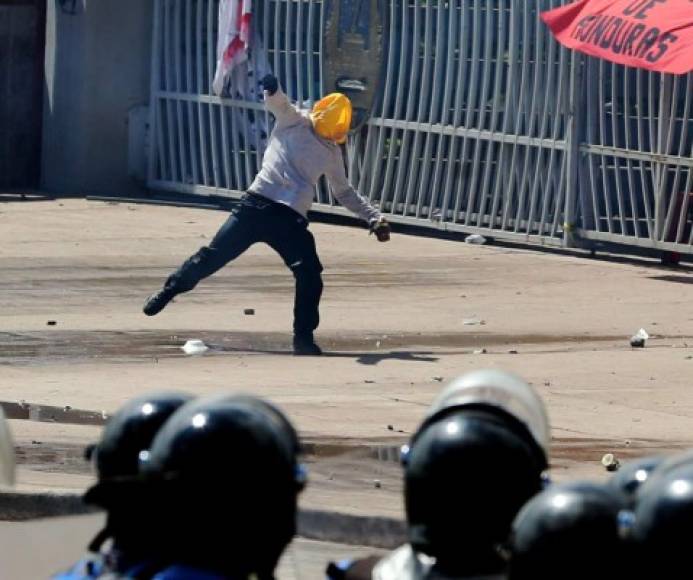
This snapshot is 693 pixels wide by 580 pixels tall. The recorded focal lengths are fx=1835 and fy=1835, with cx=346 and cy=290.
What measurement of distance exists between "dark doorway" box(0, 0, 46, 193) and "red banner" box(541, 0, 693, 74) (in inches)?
283

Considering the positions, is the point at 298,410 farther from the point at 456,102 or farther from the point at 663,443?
the point at 456,102

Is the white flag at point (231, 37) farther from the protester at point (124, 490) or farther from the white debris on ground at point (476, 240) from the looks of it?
the protester at point (124, 490)

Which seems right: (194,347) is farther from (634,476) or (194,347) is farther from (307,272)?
(634,476)

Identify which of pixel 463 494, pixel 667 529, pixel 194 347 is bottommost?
pixel 194 347

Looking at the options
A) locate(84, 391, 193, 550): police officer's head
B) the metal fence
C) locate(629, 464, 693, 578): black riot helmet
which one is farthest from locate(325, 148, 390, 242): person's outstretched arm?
locate(629, 464, 693, 578): black riot helmet

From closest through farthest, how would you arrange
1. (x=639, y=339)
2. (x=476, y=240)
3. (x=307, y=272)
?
(x=307, y=272) → (x=639, y=339) → (x=476, y=240)

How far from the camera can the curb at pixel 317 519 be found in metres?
6.99

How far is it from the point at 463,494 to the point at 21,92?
1810cm

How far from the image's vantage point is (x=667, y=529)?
101 inches

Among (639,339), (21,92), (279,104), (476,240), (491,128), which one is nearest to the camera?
(279,104)

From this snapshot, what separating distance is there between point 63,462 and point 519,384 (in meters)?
4.76

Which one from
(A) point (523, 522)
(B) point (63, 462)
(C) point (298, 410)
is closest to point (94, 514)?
(B) point (63, 462)

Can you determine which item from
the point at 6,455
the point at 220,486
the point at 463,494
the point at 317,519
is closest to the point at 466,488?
the point at 463,494

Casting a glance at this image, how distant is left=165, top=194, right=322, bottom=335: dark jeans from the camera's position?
11164 mm
